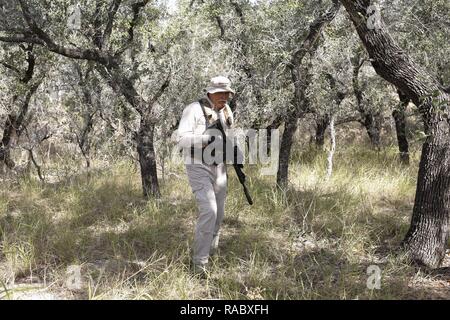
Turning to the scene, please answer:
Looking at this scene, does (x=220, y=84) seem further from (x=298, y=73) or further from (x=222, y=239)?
(x=298, y=73)

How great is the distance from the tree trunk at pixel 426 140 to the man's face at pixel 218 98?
59.1 inches

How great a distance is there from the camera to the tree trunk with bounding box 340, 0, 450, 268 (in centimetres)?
416

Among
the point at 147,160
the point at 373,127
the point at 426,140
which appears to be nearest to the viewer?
the point at 426,140

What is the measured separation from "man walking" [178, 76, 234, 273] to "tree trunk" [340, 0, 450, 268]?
1.53 m

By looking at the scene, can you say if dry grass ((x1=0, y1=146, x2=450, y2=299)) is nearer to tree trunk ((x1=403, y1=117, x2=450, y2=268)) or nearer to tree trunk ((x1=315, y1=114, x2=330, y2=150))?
tree trunk ((x1=403, y1=117, x2=450, y2=268))

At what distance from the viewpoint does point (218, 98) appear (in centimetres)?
406

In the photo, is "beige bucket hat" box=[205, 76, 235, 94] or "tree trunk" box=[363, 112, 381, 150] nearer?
"beige bucket hat" box=[205, 76, 235, 94]

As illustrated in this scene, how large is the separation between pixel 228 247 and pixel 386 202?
2599 mm

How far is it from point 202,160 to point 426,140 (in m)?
2.13

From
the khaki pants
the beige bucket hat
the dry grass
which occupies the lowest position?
the dry grass

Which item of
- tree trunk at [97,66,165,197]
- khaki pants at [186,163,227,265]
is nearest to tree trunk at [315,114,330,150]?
tree trunk at [97,66,165,197]

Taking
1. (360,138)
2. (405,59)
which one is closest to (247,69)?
(405,59)

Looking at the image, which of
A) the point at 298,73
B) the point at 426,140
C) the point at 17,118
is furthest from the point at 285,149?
the point at 17,118
